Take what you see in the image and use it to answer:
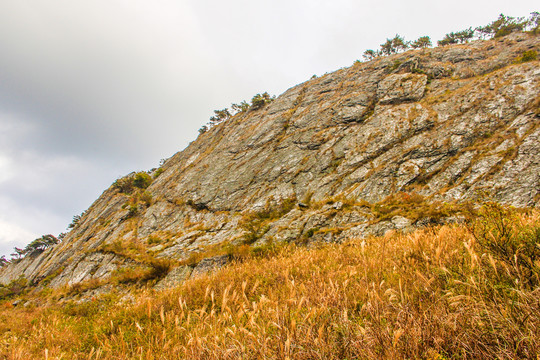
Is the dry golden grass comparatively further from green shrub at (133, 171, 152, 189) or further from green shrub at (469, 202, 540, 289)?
green shrub at (133, 171, 152, 189)

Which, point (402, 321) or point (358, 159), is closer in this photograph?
point (402, 321)

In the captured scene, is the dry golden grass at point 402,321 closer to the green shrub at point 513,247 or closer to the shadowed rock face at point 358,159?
the green shrub at point 513,247

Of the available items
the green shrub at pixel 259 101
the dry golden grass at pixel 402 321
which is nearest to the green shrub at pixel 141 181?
the green shrub at pixel 259 101

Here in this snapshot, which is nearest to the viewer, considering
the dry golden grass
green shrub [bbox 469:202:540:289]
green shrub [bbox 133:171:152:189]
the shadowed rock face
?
the dry golden grass

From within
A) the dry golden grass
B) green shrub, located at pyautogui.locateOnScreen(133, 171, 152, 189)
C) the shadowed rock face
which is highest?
green shrub, located at pyautogui.locateOnScreen(133, 171, 152, 189)

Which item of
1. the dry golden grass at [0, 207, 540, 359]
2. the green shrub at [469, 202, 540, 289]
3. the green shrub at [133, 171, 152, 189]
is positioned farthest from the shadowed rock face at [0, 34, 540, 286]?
the green shrub at [133, 171, 152, 189]

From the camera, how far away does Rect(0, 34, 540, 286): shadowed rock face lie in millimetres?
13428

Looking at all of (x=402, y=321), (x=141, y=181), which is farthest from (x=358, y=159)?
(x=141, y=181)

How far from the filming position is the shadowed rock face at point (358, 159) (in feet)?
44.1

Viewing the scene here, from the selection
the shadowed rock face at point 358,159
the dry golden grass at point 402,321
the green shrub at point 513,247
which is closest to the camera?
the dry golden grass at point 402,321

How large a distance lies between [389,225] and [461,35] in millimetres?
63681

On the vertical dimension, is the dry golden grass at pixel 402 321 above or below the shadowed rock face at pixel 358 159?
below

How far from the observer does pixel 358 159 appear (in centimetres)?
2042

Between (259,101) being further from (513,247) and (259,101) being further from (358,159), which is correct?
(513,247)
